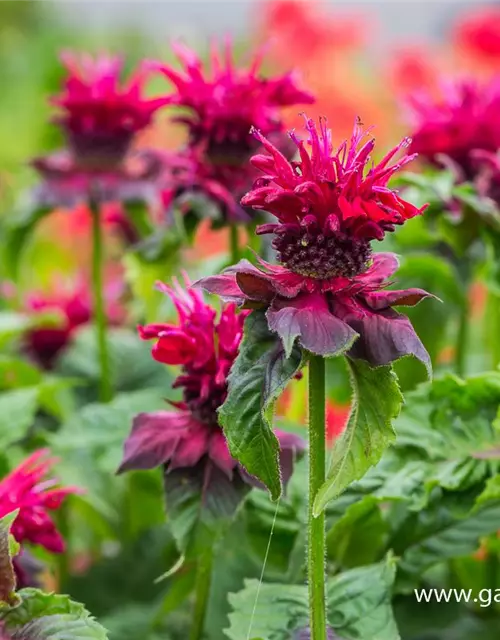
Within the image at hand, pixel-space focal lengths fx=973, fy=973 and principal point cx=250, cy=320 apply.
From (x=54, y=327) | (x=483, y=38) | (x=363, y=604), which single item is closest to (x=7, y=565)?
(x=363, y=604)

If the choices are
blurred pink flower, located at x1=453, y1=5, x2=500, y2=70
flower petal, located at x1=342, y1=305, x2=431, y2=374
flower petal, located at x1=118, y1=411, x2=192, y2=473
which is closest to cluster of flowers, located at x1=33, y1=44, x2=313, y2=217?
flower petal, located at x1=118, y1=411, x2=192, y2=473

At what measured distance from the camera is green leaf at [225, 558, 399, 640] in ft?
2.09

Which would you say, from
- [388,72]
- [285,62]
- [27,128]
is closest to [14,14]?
[27,128]

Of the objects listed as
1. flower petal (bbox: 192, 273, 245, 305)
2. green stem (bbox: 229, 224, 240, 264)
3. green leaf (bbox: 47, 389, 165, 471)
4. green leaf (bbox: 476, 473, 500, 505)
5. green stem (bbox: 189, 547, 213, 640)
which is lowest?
green stem (bbox: 189, 547, 213, 640)

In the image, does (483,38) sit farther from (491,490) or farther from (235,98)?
(491,490)

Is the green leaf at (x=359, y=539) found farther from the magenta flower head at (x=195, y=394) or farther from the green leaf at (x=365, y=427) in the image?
the green leaf at (x=365, y=427)

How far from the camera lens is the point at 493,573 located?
38.8 inches

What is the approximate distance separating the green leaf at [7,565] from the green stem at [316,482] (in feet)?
0.56

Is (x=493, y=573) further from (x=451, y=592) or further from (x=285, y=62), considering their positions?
(x=285, y=62)

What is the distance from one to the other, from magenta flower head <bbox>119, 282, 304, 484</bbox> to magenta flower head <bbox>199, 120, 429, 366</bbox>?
0.11 metres

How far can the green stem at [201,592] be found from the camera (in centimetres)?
72

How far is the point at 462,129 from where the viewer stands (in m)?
1.00

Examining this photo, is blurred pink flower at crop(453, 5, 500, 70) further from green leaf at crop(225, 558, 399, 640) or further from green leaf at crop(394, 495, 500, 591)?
green leaf at crop(225, 558, 399, 640)

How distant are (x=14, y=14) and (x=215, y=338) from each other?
3.57 metres
